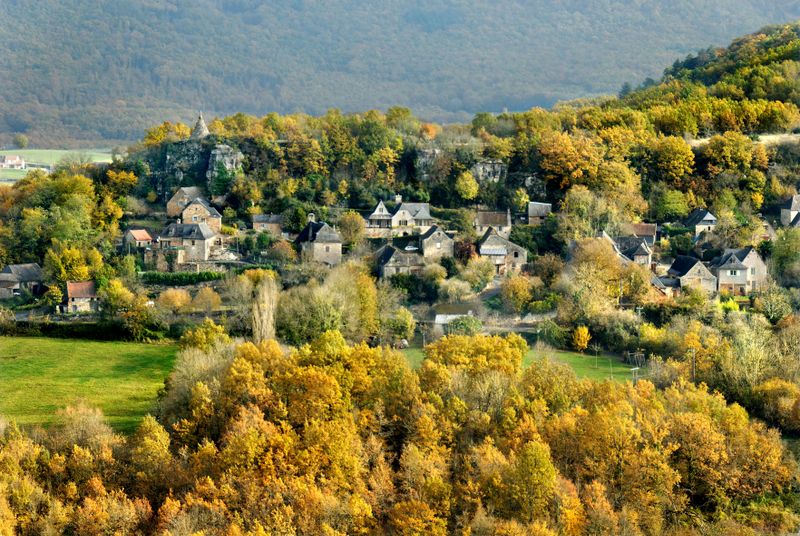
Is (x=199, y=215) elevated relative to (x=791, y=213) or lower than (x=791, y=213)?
elevated

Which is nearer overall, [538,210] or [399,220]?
[399,220]

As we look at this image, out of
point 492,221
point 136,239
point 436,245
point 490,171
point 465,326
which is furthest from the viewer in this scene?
point 490,171

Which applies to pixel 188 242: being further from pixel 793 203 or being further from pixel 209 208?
pixel 793 203

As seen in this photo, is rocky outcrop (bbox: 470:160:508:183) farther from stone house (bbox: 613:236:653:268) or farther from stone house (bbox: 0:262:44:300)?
stone house (bbox: 0:262:44:300)

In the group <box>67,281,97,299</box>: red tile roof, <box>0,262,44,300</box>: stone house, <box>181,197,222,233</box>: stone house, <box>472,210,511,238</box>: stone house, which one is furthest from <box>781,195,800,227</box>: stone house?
<box>0,262,44,300</box>: stone house

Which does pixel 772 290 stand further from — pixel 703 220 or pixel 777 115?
pixel 777 115

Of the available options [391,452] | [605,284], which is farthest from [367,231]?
[391,452]

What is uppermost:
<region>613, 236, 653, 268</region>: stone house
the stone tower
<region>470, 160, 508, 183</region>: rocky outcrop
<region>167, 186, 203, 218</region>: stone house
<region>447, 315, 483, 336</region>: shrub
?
the stone tower

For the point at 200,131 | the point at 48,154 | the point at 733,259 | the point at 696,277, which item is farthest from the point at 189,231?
the point at 48,154
